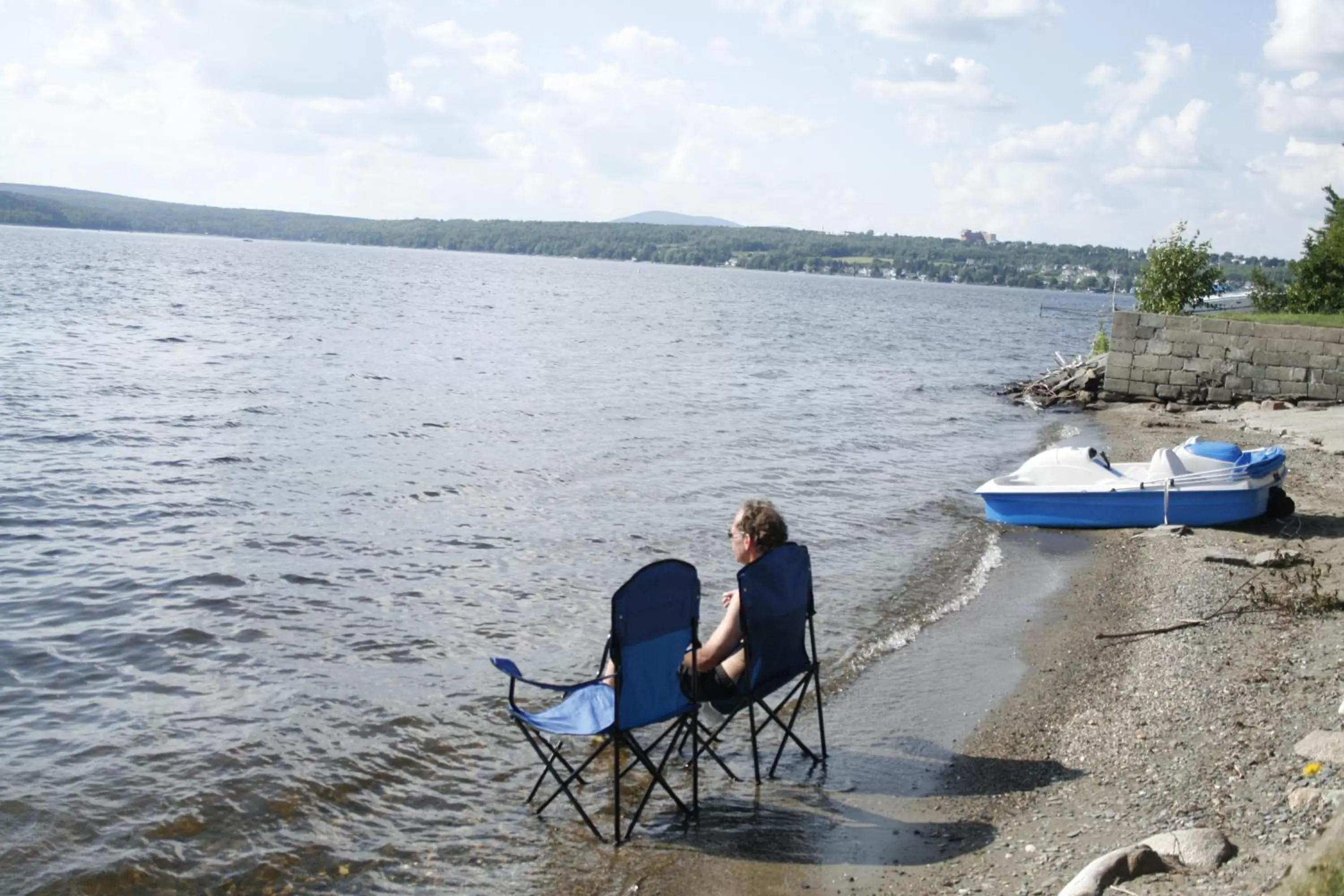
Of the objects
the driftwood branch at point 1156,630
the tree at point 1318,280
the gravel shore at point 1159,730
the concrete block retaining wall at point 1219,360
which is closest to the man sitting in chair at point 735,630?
the gravel shore at point 1159,730

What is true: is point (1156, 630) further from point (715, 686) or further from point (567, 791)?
point (567, 791)

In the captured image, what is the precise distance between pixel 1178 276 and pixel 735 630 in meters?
32.0

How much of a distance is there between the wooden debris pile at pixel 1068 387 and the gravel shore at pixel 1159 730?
18.1 m

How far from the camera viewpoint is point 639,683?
6.14 metres

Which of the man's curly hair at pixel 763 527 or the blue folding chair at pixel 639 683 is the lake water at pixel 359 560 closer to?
the blue folding chair at pixel 639 683

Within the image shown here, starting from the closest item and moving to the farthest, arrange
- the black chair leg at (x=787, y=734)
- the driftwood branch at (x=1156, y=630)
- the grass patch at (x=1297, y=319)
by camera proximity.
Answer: the black chair leg at (x=787, y=734), the driftwood branch at (x=1156, y=630), the grass patch at (x=1297, y=319)

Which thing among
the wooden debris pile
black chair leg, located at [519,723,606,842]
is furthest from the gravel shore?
the wooden debris pile

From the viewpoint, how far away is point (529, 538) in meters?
13.9

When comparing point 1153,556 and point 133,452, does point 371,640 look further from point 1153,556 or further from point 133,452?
point 133,452

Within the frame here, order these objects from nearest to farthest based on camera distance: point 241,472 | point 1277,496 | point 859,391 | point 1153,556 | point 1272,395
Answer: point 1153,556 → point 1277,496 → point 241,472 → point 1272,395 → point 859,391

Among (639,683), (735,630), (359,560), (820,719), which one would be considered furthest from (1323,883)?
(359,560)

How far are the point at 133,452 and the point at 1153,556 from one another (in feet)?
47.8

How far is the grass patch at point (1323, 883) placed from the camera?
11.7ft

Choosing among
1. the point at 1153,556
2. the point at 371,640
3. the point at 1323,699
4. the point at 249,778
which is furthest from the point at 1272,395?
the point at 249,778
